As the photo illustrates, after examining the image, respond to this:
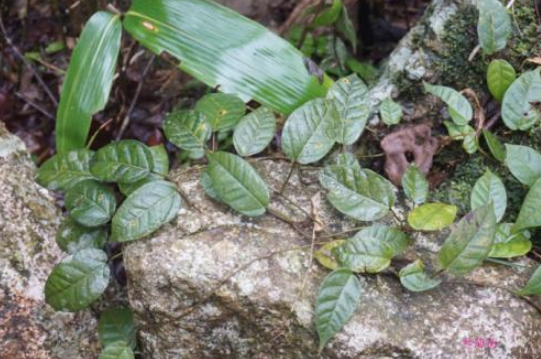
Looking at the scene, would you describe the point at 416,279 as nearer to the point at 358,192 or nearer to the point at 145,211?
the point at 358,192

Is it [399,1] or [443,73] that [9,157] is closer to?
[443,73]

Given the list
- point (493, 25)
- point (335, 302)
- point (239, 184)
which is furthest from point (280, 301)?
point (493, 25)

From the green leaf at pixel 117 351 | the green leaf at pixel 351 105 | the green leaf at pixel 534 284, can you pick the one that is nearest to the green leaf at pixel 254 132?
the green leaf at pixel 351 105

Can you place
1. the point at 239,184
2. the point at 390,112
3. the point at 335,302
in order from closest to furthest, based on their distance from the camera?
the point at 335,302 < the point at 239,184 < the point at 390,112

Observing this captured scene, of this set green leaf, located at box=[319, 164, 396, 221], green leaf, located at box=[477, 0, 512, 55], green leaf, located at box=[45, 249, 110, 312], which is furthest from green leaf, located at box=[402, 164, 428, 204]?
green leaf, located at box=[45, 249, 110, 312]

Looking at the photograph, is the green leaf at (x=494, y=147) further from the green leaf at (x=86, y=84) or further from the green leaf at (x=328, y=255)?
the green leaf at (x=86, y=84)
